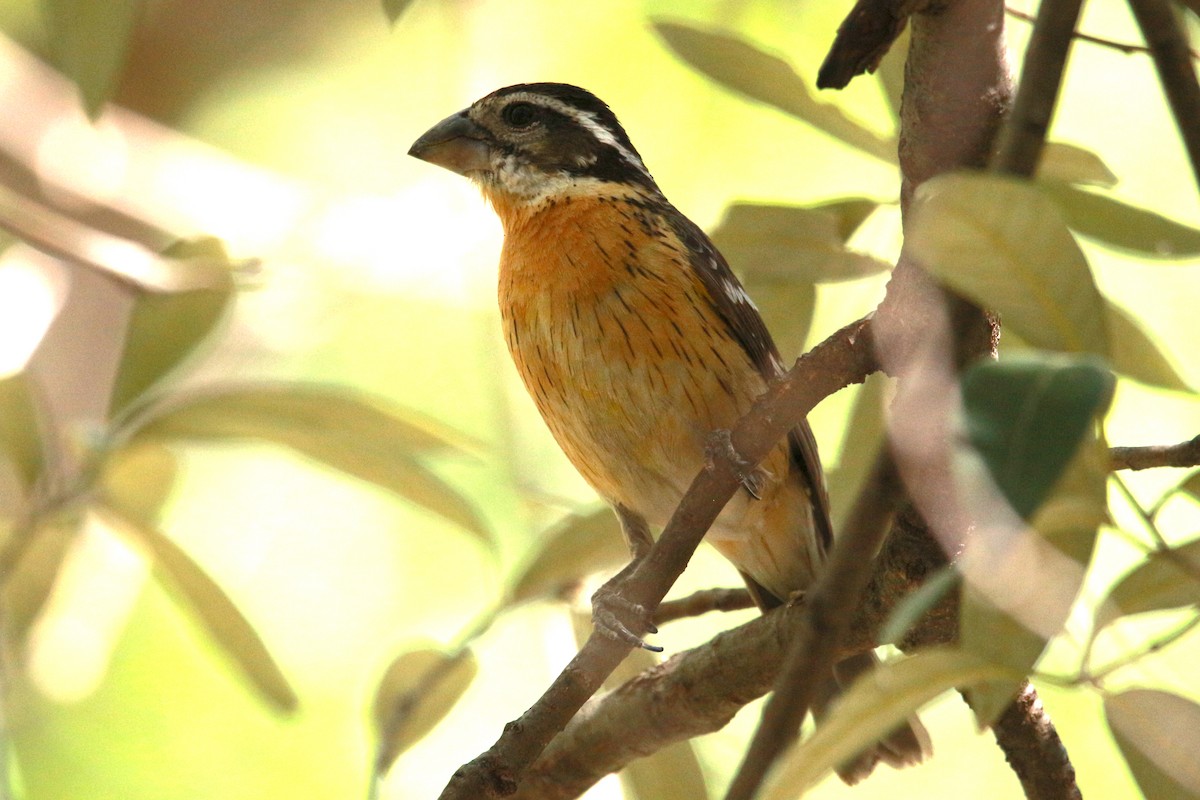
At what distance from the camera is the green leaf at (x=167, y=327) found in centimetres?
283

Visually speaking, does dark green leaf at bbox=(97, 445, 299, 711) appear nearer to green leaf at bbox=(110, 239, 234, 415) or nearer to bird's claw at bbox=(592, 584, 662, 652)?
green leaf at bbox=(110, 239, 234, 415)

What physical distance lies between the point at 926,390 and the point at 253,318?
12.8 feet

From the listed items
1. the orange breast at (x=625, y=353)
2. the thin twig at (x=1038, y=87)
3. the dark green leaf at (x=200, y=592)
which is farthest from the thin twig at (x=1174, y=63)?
the dark green leaf at (x=200, y=592)

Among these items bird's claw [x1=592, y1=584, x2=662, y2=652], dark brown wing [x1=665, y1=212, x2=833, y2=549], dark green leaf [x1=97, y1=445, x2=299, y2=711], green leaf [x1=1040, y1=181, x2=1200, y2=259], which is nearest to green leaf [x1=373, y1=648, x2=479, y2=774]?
dark green leaf [x1=97, y1=445, x2=299, y2=711]

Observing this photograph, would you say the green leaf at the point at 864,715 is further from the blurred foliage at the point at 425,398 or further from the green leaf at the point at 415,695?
the green leaf at the point at 415,695

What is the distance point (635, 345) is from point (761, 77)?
80cm

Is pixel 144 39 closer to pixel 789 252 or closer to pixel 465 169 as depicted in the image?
pixel 465 169

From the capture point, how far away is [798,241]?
237 cm

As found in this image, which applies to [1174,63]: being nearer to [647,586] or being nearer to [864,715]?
[864,715]

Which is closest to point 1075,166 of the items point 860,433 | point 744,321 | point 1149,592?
point 860,433

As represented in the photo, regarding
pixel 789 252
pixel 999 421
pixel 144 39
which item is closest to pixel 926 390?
pixel 999 421

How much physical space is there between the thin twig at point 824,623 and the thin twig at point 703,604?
5.58 ft

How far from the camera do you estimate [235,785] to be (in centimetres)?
484

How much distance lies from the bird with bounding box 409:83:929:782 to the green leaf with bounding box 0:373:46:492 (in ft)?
3.64
